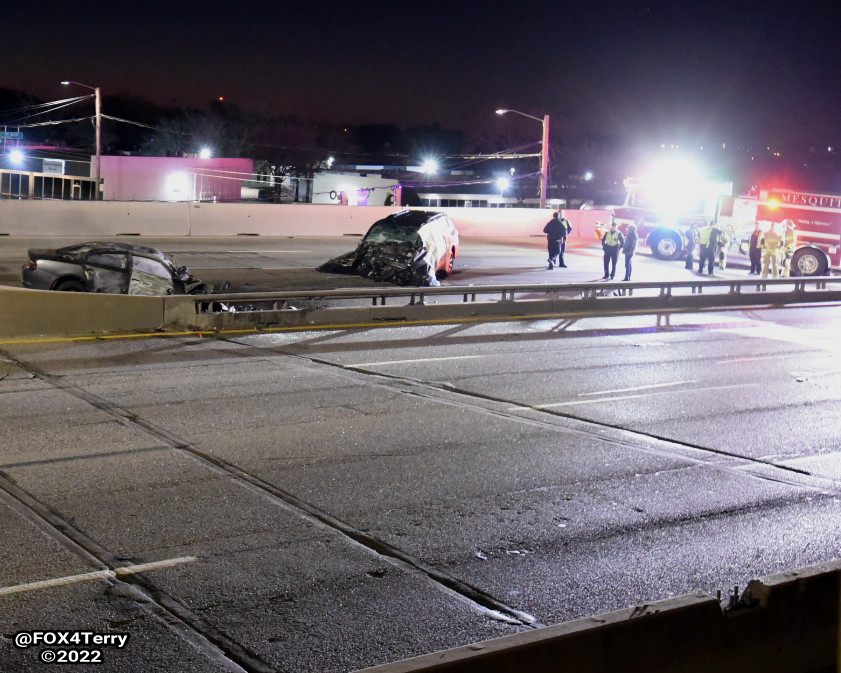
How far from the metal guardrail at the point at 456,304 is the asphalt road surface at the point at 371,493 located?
1.76 meters

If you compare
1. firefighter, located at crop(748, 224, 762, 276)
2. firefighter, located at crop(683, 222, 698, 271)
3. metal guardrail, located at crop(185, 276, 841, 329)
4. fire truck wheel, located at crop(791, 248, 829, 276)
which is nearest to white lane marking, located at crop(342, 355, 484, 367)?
metal guardrail, located at crop(185, 276, 841, 329)

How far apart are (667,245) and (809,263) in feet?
15.2

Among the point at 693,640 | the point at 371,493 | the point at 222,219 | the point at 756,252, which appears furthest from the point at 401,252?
the point at 693,640

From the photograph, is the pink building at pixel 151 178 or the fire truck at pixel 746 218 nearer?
→ the fire truck at pixel 746 218

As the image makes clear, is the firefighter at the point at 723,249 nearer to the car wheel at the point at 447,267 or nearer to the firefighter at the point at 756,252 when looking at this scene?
the firefighter at the point at 756,252

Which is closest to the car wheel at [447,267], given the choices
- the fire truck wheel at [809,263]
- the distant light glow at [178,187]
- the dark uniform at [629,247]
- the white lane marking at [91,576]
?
the dark uniform at [629,247]

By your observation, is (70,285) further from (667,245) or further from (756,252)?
(667,245)

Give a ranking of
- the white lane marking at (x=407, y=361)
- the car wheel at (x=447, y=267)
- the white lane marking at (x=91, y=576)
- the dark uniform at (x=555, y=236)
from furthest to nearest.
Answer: the dark uniform at (x=555, y=236) → the car wheel at (x=447, y=267) → the white lane marking at (x=407, y=361) → the white lane marking at (x=91, y=576)

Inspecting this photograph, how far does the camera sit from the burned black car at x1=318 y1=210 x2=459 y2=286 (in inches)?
894

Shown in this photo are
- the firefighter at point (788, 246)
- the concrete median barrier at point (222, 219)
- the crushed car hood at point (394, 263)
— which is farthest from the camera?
the concrete median barrier at point (222, 219)

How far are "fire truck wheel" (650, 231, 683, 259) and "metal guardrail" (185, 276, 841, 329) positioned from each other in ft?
32.2

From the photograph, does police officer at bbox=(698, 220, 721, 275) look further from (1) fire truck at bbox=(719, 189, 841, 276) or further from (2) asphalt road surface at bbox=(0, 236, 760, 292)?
(1) fire truck at bbox=(719, 189, 841, 276)

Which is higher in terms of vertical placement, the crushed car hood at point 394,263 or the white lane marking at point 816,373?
the crushed car hood at point 394,263

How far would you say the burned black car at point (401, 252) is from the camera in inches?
894
